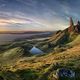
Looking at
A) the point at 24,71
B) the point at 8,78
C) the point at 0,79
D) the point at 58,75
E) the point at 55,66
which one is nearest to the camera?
the point at 0,79

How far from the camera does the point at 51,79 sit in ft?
341

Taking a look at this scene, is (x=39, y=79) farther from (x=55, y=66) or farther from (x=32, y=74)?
(x=55, y=66)

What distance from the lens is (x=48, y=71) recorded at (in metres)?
115

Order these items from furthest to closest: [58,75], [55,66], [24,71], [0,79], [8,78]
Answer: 1. [55,66]
2. [24,71]
3. [58,75]
4. [8,78]
5. [0,79]

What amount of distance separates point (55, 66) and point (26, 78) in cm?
2270

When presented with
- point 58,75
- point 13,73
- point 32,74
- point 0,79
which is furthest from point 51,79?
point 0,79

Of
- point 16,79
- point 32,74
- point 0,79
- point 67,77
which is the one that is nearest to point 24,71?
point 32,74

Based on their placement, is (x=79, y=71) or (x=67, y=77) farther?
(x=79, y=71)

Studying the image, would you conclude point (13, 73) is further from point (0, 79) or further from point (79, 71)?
point (79, 71)

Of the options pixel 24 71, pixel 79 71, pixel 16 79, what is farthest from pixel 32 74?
pixel 79 71

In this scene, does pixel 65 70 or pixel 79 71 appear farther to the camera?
pixel 79 71

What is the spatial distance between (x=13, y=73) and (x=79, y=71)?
105 feet

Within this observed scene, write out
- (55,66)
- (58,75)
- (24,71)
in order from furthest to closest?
1. (55,66)
2. (24,71)
3. (58,75)

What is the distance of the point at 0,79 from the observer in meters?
84.6
